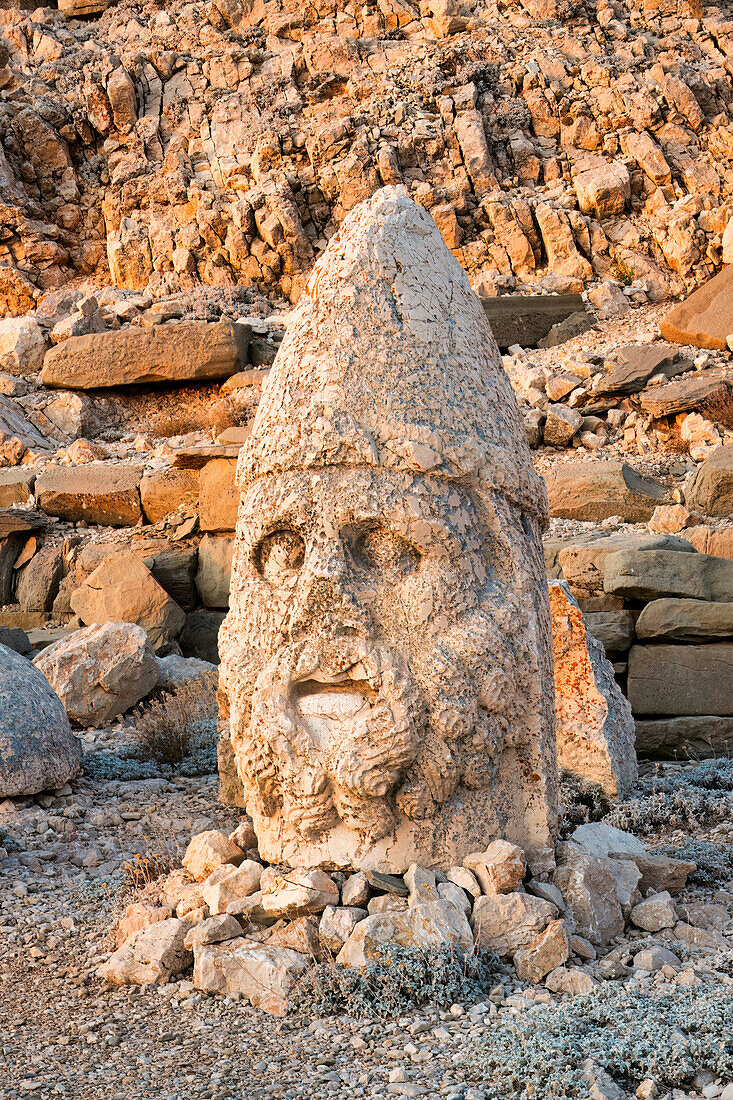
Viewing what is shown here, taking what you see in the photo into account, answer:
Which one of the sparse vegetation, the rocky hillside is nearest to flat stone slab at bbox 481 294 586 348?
the rocky hillside

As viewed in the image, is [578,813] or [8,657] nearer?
[578,813]

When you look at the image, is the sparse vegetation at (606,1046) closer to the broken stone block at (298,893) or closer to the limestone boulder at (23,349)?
the broken stone block at (298,893)

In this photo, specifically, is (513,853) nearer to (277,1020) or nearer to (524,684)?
(524,684)

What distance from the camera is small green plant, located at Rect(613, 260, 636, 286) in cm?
2075

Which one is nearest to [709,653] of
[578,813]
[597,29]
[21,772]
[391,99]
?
[578,813]

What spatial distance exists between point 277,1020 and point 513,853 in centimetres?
95

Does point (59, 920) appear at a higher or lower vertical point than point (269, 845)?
lower

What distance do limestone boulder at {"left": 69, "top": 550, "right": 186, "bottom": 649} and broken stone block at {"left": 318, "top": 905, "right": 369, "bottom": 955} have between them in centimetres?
795

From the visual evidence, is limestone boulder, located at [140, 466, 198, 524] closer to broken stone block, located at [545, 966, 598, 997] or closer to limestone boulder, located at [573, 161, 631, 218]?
broken stone block, located at [545, 966, 598, 997]

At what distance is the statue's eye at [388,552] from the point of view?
11.4 feet

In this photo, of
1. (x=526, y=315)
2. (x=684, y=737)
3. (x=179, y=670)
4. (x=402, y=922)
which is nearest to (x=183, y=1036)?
(x=402, y=922)

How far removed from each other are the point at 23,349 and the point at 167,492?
7.21 meters

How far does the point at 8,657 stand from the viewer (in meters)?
6.18

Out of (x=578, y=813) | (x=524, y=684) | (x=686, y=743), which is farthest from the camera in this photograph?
(x=686, y=743)
